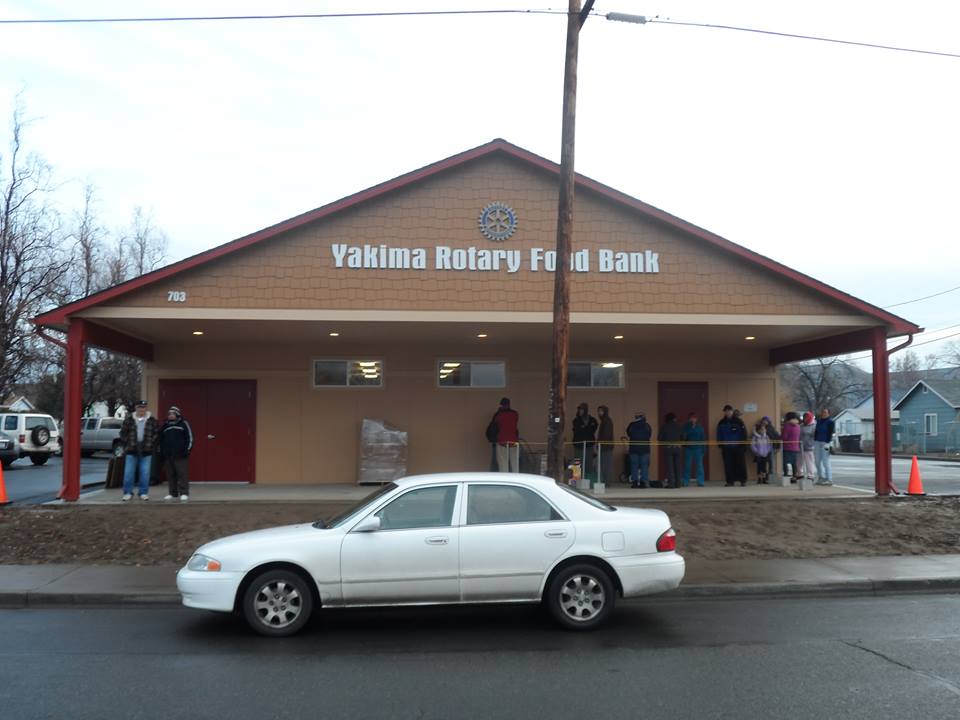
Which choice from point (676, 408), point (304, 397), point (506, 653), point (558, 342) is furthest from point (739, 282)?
point (506, 653)

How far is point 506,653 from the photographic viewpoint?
6832 mm

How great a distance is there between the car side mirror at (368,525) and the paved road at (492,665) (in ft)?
3.10

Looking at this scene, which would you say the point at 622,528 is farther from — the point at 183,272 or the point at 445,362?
the point at 445,362

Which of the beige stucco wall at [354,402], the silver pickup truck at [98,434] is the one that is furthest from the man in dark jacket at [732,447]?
the silver pickup truck at [98,434]

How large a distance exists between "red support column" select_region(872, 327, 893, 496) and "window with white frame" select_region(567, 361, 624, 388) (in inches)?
203

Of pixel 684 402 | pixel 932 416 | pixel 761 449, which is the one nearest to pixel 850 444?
pixel 932 416

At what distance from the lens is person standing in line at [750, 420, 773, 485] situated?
17766 mm

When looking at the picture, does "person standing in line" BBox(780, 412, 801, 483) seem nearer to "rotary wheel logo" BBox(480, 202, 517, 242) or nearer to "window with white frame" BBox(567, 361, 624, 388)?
"window with white frame" BBox(567, 361, 624, 388)

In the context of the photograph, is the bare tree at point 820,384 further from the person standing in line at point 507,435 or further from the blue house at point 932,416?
the person standing in line at point 507,435

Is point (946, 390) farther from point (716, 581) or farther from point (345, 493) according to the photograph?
point (716, 581)

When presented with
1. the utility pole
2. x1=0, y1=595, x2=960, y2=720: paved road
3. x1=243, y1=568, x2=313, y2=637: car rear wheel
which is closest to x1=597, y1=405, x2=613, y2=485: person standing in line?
the utility pole

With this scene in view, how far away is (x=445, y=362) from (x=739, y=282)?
6349 mm

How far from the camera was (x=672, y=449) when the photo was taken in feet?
56.5

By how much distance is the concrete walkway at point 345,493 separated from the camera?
14.9 metres
